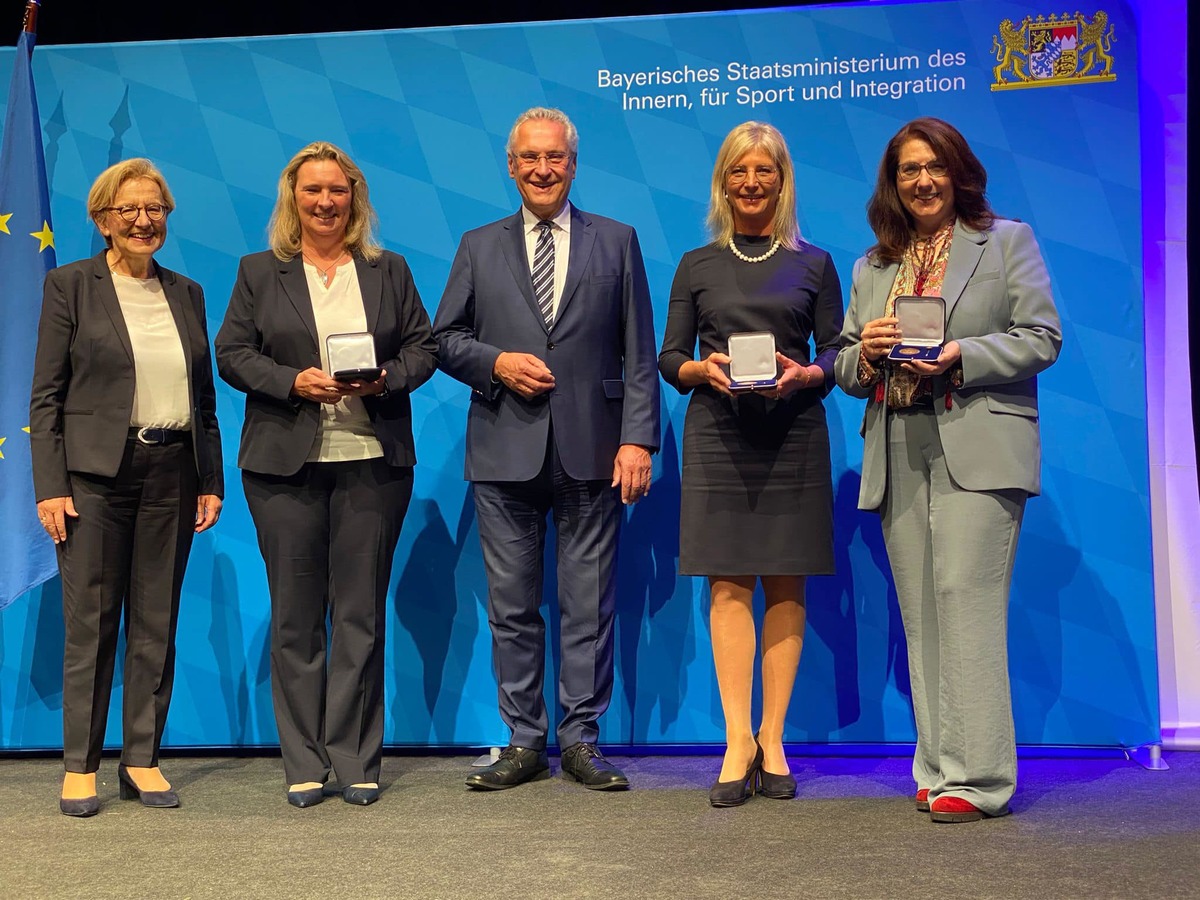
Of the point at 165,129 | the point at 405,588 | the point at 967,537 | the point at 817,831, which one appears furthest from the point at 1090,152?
the point at 165,129

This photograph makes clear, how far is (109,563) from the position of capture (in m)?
3.37

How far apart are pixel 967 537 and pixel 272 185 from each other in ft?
8.52

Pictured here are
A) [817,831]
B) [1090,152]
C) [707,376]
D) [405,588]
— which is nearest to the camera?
[817,831]

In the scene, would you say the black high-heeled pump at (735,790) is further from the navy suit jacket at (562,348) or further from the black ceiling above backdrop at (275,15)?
the black ceiling above backdrop at (275,15)

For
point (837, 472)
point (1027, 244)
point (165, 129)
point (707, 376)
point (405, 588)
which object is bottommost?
point (405, 588)

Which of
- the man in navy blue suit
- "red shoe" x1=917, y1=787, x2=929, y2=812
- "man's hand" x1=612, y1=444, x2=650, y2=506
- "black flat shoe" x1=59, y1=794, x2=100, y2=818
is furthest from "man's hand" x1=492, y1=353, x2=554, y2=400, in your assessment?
"black flat shoe" x1=59, y1=794, x2=100, y2=818

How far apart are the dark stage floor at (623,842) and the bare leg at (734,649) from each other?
228 mm

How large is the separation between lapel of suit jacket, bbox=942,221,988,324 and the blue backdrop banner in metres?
0.91

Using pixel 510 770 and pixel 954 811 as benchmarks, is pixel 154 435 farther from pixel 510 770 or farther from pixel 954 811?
pixel 954 811

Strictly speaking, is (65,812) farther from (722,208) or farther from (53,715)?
(722,208)

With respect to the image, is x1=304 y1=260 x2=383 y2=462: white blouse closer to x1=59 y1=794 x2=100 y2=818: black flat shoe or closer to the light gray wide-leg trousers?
x1=59 y1=794 x2=100 y2=818: black flat shoe

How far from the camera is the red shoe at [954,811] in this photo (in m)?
2.99

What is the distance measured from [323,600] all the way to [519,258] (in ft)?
3.70

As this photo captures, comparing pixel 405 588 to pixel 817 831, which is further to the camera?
pixel 405 588
